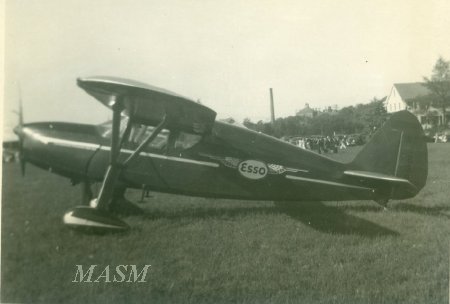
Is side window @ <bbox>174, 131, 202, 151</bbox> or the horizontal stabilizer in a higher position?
side window @ <bbox>174, 131, 202, 151</bbox>

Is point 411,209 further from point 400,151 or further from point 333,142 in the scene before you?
point 333,142

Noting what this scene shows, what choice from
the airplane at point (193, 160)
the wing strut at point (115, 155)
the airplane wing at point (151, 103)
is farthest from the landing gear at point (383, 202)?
the wing strut at point (115, 155)

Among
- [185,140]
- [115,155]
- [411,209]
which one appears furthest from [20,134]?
[411,209]

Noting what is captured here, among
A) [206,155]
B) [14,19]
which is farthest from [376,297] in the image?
[14,19]

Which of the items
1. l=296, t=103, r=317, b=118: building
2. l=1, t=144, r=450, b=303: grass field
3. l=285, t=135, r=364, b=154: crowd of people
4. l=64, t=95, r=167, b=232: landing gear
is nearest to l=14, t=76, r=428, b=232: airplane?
l=64, t=95, r=167, b=232: landing gear

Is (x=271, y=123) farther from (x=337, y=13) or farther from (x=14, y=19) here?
(x=14, y=19)

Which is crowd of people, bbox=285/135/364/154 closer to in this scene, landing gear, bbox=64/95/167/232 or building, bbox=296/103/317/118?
building, bbox=296/103/317/118

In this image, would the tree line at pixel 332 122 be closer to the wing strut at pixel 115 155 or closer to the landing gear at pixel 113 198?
the wing strut at pixel 115 155
